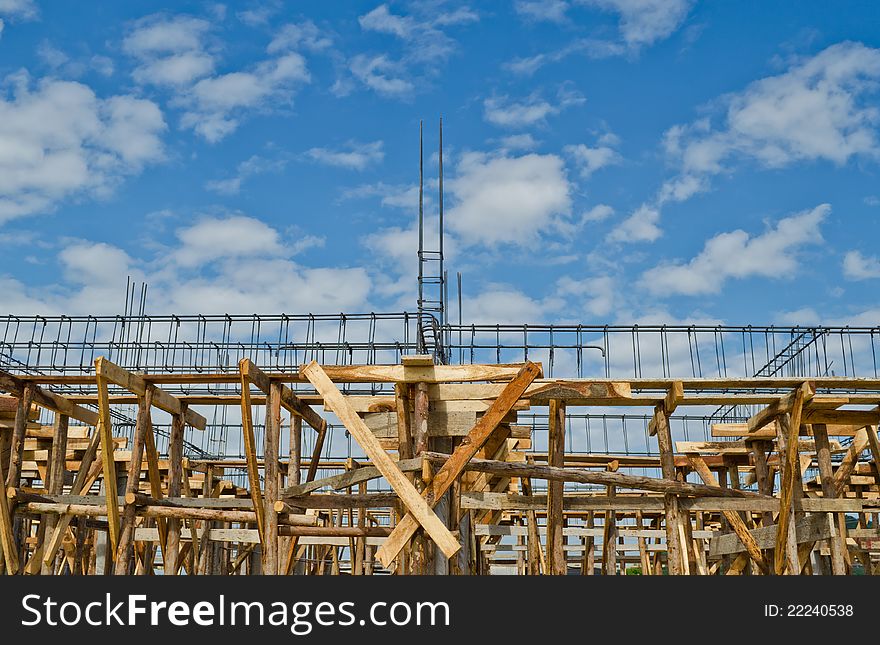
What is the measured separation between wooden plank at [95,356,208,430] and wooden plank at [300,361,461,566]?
2.86 metres

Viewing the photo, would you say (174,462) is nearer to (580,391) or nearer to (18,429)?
(18,429)

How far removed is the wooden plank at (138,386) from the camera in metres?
12.2

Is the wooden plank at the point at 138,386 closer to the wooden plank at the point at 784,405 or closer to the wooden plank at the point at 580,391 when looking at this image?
the wooden plank at the point at 580,391

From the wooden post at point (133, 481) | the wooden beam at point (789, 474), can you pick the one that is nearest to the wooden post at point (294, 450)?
the wooden post at point (133, 481)

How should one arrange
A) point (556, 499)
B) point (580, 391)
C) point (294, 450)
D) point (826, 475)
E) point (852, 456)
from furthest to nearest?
1. point (852, 456)
2. point (826, 475)
3. point (294, 450)
4. point (556, 499)
5. point (580, 391)

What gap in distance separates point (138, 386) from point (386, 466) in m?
4.57

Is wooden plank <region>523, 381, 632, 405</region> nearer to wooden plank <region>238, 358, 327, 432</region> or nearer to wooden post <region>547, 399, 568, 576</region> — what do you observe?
wooden post <region>547, 399, 568, 576</region>

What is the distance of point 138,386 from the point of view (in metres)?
13.3

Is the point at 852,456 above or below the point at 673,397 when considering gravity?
above

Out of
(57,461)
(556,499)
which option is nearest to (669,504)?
(556,499)

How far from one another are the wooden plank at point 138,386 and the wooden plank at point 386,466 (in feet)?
9.38

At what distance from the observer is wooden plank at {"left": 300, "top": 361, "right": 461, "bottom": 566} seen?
10.2m
